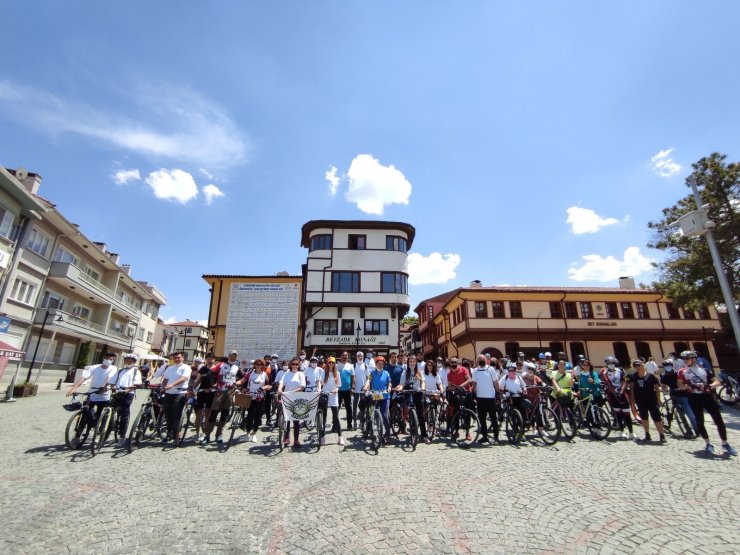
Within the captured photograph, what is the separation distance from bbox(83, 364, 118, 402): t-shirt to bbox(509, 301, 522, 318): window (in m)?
28.9

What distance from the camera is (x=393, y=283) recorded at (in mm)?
30422

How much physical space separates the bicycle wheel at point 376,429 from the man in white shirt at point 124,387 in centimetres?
562

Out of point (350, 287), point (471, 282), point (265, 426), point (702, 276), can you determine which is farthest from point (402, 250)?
point (265, 426)

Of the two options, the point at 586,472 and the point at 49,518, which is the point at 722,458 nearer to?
the point at 586,472

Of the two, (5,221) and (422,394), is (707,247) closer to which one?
(422,394)

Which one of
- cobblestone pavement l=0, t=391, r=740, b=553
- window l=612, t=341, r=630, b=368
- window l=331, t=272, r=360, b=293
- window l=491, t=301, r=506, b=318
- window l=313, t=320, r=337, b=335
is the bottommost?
cobblestone pavement l=0, t=391, r=740, b=553

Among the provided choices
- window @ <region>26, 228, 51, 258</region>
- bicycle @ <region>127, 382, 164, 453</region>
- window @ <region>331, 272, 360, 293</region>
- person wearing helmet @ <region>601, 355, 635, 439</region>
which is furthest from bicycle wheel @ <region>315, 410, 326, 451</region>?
window @ <region>26, 228, 51, 258</region>

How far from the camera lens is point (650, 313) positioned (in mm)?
31641

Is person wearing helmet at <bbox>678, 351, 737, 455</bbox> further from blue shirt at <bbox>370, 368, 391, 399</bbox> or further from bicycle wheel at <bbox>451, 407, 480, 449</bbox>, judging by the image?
blue shirt at <bbox>370, 368, 391, 399</bbox>

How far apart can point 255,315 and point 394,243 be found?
13798 millimetres

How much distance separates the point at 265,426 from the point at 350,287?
761 inches

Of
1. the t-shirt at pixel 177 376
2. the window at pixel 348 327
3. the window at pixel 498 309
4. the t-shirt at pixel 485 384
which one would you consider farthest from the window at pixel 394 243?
the t-shirt at pixel 177 376

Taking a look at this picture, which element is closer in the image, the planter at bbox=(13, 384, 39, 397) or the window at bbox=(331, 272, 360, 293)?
the planter at bbox=(13, 384, 39, 397)

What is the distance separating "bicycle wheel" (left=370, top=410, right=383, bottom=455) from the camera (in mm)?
7926
